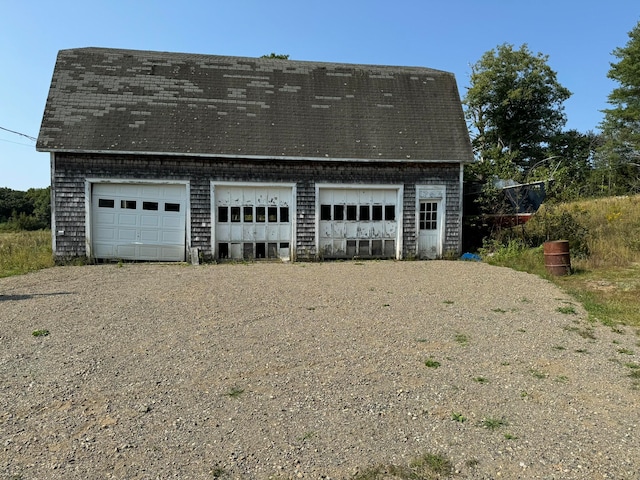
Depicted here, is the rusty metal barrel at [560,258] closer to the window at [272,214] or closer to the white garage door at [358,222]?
the white garage door at [358,222]

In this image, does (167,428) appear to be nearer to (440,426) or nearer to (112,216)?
(440,426)

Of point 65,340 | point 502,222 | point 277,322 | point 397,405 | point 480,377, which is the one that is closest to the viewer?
point 397,405

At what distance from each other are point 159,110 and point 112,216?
360 cm

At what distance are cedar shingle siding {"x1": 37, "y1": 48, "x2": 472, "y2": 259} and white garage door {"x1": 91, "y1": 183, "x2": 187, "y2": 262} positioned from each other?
30 cm

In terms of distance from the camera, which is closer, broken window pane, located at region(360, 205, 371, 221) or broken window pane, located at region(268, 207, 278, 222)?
broken window pane, located at region(268, 207, 278, 222)

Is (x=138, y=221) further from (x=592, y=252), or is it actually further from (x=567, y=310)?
(x=592, y=252)

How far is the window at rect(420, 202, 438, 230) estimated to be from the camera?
14.7 meters

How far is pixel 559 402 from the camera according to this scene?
386cm

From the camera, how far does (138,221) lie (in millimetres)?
13328

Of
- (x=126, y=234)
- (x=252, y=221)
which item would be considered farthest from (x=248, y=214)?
(x=126, y=234)

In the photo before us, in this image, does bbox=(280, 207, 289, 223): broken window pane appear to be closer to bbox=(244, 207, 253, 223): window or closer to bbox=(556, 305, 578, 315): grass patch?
bbox=(244, 207, 253, 223): window

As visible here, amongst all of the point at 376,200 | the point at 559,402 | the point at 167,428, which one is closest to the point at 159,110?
the point at 376,200

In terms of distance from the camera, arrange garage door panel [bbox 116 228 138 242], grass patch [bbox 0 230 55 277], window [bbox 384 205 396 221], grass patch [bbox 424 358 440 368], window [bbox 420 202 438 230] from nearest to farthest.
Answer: grass patch [bbox 424 358 440 368] → grass patch [bbox 0 230 55 277] → garage door panel [bbox 116 228 138 242] → window [bbox 384 205 396 221] → window [bbox 420 202 438 230]

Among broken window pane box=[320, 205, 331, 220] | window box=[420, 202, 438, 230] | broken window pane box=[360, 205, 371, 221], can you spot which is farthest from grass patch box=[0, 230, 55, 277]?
window box=[420, 202, 438, 230]
